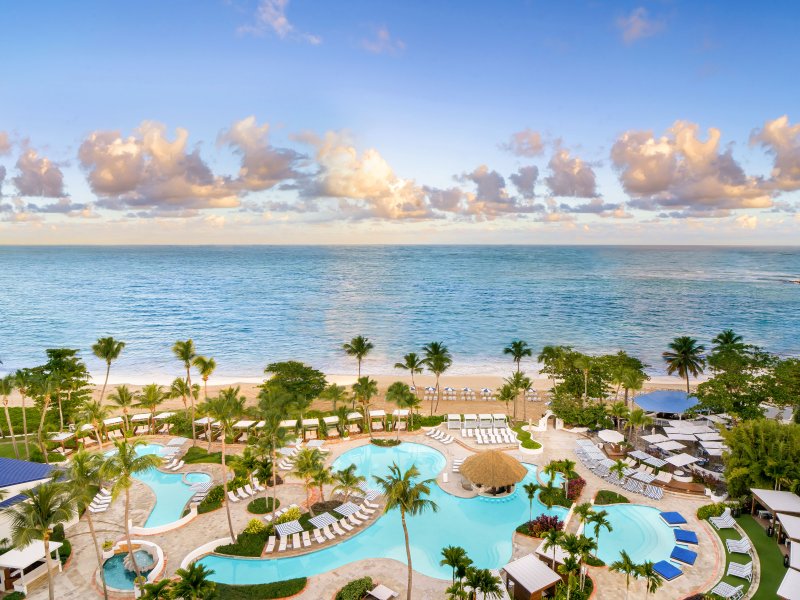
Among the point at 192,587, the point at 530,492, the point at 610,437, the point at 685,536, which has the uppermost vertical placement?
the point at 192,587

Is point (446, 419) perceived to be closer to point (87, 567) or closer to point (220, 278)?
point (87, 567)

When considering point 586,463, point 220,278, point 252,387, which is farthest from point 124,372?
point 220,278

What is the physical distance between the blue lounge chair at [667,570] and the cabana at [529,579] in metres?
5.39

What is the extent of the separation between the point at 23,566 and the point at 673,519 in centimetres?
3521

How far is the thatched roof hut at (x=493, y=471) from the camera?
30969 millimetres

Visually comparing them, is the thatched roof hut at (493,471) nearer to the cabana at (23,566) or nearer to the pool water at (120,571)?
the pool water at (120,571)

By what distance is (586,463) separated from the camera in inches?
1403

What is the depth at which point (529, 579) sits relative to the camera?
832 inches

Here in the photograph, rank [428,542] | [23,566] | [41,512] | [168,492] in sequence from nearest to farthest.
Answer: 1. [41,512]
2. [23,566]
3. [428,542]
4. [168,492]

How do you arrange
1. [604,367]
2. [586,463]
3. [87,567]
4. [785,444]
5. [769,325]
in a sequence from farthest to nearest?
1. [769,325]
2. [604,367]
3. [586,463]
4. [785,444]
5. [87,567]

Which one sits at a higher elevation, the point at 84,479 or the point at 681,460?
the point at 84,479

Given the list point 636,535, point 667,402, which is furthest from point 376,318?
point 636,535

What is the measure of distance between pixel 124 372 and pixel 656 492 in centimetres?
7086

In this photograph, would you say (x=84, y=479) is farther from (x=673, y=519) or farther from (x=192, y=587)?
(x=673, y=519)
